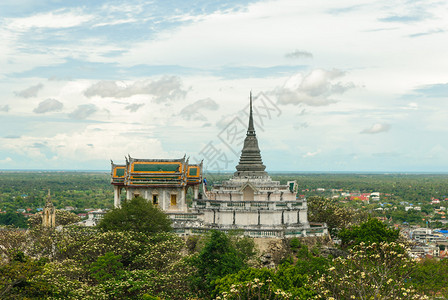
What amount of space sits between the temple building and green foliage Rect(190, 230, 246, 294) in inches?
462

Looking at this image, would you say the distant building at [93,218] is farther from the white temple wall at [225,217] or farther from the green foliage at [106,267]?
the green foliage at [106,267]

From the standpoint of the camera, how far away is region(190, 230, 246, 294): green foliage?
38750mm

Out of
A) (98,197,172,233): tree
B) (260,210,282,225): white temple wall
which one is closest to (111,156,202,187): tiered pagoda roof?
(98,197,172,233): tree

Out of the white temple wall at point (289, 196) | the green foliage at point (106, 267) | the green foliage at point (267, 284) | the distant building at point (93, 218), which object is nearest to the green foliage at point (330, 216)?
the white temple wall at point (289, 196)

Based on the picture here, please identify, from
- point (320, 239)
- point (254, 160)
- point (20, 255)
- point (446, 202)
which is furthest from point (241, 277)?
point (446, 202)

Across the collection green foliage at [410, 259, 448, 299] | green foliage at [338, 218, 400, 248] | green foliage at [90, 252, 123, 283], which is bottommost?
green foliage at [410, 259, 448, 299]

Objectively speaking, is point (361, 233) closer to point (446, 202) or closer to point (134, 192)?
point (134, 192)

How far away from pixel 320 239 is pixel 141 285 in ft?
71.0

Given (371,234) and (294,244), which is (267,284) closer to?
(294,244)

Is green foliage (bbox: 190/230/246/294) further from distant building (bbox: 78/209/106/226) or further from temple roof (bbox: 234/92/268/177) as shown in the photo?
temple roof (bbox: 234/92/268/177)

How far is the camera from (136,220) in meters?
48.7

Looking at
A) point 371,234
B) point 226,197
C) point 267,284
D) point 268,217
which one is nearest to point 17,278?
point 267,284

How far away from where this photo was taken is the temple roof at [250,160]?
64875mm

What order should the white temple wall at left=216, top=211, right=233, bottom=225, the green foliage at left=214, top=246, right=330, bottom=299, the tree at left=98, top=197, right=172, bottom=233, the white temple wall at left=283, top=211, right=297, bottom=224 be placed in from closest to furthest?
the green foliage at left=214, top=246, right=330, bottom=299 < the tree at left=98, top=197, right=172, bottom=233 < the white temple wall at left=216, top=211, right=233, bottom=225 < the white temple wall at left=283, top=211, right=297, bottom=224
